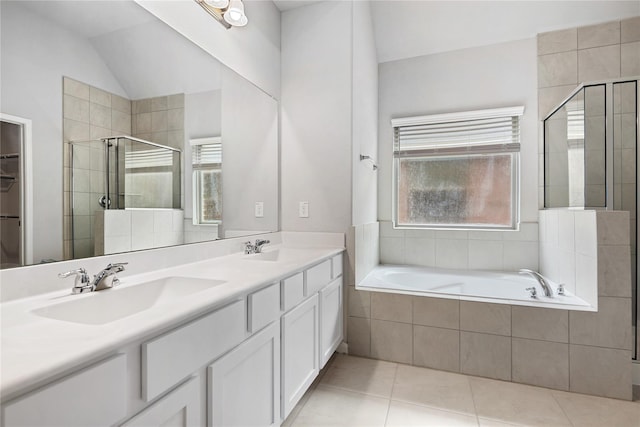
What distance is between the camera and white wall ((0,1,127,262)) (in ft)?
3.17

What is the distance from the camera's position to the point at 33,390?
21.8 inches

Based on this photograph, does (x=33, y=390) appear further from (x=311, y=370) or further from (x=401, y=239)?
(x=401, y=239)

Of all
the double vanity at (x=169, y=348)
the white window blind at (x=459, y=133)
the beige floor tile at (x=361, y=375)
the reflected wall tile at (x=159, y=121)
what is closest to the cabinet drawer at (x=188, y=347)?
the double vanity at (x=169, y=348)

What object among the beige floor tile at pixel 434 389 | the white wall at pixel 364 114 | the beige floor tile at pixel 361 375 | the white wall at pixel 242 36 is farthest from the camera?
the white wall at pixel 364 114

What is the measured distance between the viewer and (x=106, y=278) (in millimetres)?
1098

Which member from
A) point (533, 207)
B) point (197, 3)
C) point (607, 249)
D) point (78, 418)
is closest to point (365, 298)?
point (607, 249)

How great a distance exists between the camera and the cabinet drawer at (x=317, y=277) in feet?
5.65

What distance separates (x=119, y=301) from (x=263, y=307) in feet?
1.63

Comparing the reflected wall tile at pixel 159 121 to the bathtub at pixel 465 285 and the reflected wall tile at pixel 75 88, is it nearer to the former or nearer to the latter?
the reflected wall tile at pixel 75 88

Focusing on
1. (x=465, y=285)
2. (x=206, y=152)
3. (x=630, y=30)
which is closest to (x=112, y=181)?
(x=206, y=152)

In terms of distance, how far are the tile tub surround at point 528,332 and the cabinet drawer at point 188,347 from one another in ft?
4.73

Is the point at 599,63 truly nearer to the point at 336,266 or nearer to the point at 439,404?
the point at 336,266

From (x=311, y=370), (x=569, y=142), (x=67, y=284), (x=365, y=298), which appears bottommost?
A: (x=311, y=370)

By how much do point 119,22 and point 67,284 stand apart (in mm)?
1034
